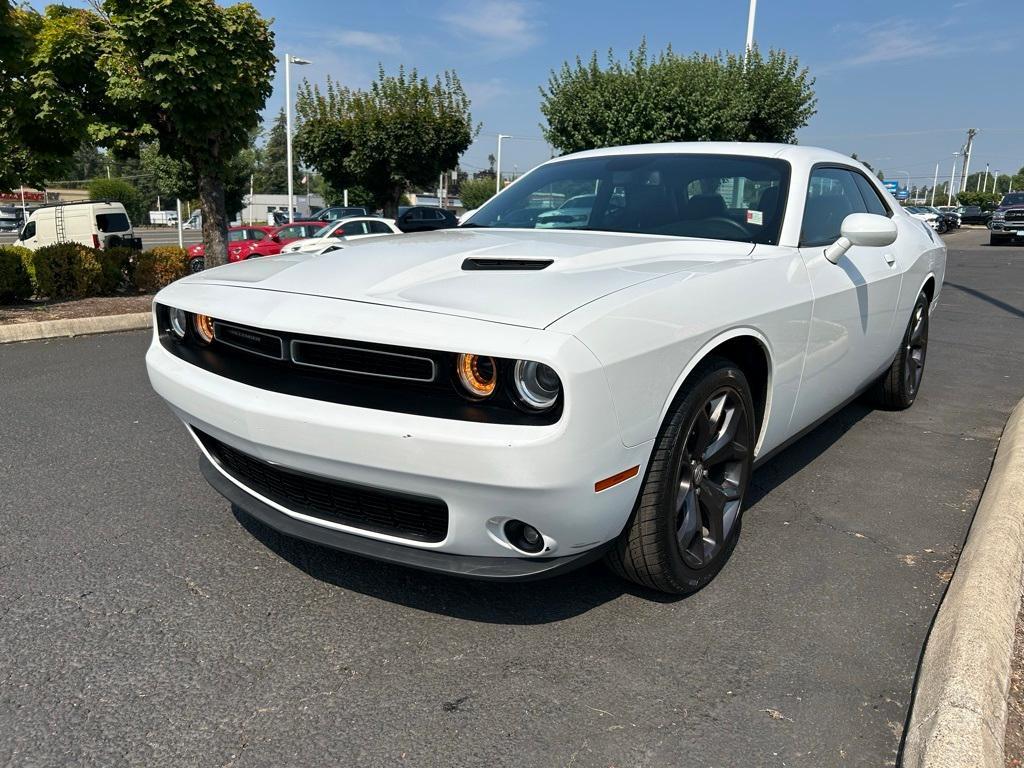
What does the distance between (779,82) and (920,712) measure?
22577mm

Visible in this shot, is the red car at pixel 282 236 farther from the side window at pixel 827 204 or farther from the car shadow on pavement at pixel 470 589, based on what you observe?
the car shadow on pavement at pixel 470 589

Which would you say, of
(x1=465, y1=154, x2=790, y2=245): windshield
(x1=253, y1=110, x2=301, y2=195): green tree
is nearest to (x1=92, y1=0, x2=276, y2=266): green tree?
(x1=465, y1=154, x2=790, y2=245): windshield

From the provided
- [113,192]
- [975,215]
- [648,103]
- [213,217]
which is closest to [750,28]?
[648,103]

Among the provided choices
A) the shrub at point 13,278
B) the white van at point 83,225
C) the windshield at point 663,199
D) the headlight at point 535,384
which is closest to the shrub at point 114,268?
the shrub at point 13,278

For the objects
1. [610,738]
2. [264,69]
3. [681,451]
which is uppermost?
[264,69]

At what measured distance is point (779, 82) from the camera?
21.7 m

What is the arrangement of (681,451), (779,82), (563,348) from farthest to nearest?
(779,82)
(681,451)
(563,348)

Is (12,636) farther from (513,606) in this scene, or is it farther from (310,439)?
(513,606)

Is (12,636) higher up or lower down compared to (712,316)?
lower down

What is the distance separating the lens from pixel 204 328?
2742 mm

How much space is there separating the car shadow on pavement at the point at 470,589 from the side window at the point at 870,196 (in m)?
2.75

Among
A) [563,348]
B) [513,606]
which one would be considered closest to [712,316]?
[563,348]

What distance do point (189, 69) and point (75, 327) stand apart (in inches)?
148

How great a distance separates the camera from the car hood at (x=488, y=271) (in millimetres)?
2113
